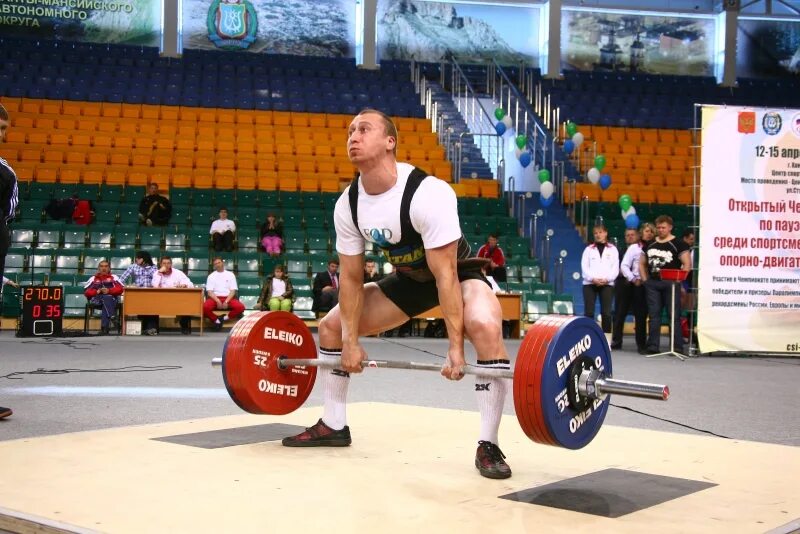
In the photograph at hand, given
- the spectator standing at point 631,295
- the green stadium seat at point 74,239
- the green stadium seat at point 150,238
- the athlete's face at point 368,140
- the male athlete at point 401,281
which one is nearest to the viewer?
the male athlete at point 401,281

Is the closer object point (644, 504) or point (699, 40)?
point (644, 504)

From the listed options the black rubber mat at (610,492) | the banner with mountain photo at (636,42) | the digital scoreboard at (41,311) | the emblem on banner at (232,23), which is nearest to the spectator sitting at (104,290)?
the digital scoreboard at (41,311)

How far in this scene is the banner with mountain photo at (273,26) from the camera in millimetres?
19375

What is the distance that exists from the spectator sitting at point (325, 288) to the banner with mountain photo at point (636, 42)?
11330 millimetres

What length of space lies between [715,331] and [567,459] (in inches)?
232

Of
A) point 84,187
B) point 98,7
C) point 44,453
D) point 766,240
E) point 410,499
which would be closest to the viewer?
point 410,499

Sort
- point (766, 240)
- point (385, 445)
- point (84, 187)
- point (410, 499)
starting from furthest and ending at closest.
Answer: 1. point (84, 187)
2. point (766, 240)
3. point (385, 445)
4. point (410, 499)

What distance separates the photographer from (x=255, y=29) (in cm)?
1966

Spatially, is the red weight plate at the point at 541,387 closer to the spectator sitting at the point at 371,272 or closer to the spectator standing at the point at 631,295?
the spectator standing at the point at 631,295

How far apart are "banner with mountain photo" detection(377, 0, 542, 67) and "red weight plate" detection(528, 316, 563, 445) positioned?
17.9m

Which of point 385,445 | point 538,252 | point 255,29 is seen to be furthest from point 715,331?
point 255,29

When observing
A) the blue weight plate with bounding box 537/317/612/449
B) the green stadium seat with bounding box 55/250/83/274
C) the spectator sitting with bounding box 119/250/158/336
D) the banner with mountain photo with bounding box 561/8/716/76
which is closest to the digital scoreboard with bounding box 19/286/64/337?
the spectator sitting with bounding box 119/250/158/336

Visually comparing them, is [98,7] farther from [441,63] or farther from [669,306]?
[669,306]

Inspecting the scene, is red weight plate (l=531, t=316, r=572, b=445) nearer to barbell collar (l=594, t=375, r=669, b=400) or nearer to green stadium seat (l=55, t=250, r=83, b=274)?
barbell collar (l=594, t=375, r=669, b=400)
